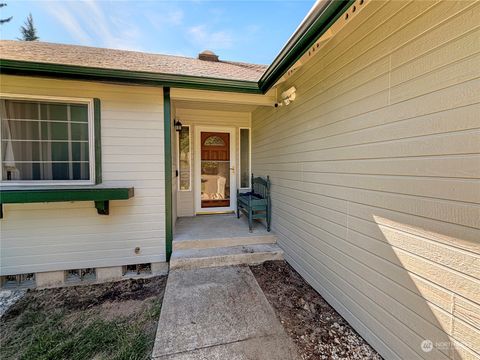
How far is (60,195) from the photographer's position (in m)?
2.54

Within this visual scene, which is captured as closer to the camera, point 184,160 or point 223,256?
point 223,256

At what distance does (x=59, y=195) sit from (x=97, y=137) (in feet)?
2.88

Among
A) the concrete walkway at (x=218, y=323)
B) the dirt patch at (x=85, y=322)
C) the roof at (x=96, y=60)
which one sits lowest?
the dirt patch at (x=85, y=322)

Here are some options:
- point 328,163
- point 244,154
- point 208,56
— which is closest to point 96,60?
point 208,56

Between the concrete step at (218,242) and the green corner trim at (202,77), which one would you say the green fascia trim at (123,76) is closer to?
the green corner trim at (202,77)

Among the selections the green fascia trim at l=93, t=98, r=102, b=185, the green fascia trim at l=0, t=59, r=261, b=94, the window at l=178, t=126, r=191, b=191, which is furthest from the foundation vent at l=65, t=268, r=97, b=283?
the green fascia trim at l=0, t=59, r=261, b=94

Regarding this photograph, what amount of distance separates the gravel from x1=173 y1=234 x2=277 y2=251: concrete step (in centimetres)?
Result: 194

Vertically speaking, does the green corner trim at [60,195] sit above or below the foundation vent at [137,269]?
above

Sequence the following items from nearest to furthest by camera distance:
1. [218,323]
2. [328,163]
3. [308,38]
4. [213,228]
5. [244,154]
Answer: [308,38]
[218,323]
[328,163]
[213,228]
[244,154]

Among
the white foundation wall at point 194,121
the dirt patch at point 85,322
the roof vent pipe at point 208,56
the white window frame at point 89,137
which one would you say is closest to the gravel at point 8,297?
the dirt patch at point 85,322

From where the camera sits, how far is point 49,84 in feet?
9.12

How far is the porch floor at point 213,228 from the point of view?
3.55 m

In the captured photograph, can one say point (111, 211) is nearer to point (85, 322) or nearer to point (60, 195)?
point (60, 195)

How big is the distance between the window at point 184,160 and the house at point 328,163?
0.47 m
